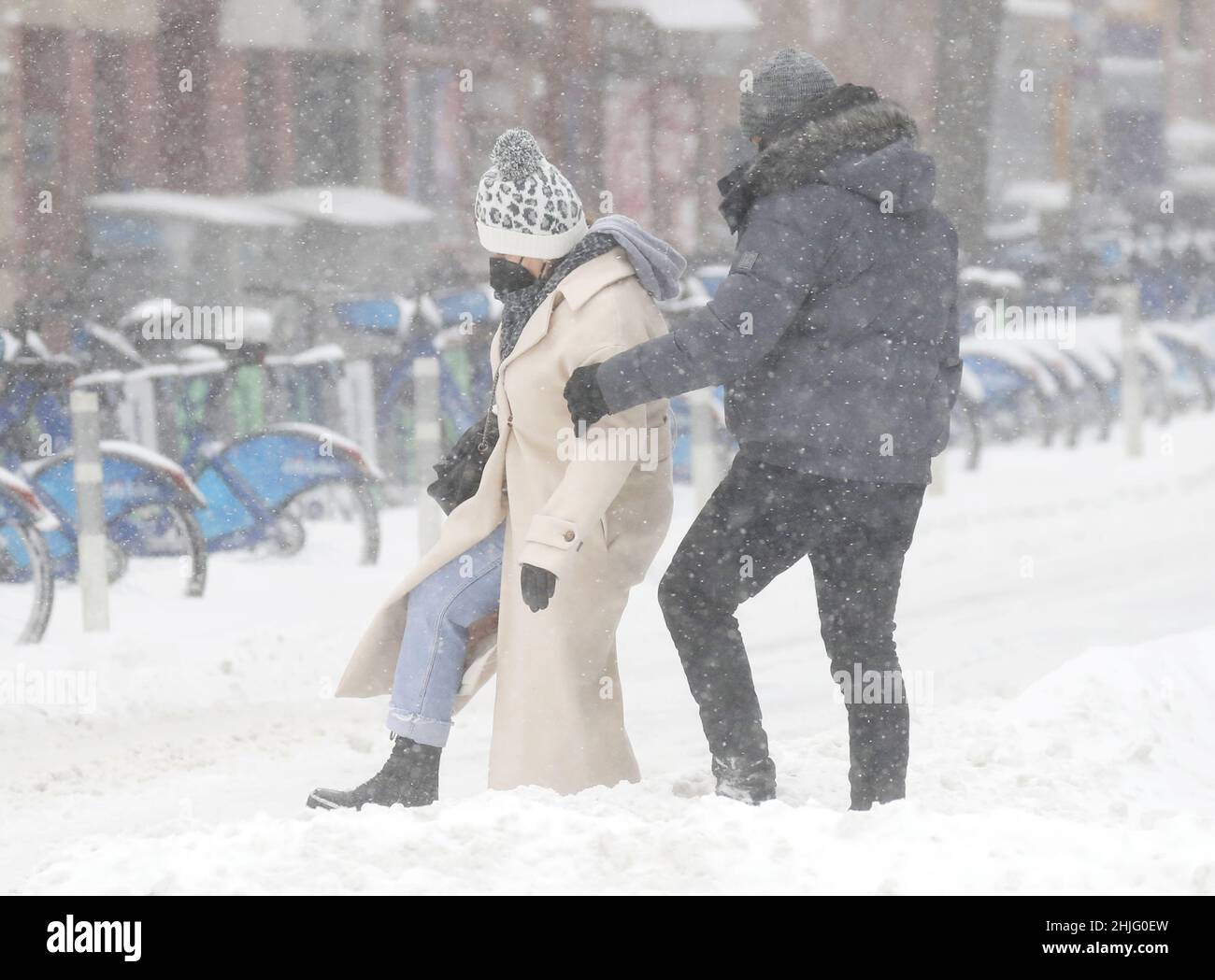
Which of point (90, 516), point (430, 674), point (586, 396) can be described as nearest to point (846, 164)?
point (586, 396)

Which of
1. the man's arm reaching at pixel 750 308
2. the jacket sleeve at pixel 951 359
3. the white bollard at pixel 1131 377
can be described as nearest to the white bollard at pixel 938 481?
the white bollard at pixel 1131 377

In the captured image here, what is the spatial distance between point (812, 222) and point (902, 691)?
1089 mm

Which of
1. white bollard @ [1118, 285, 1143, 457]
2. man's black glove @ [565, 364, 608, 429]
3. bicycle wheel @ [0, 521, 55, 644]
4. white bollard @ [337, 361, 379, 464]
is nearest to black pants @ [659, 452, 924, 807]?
man's black glove @ [565, 364, 608, 429]

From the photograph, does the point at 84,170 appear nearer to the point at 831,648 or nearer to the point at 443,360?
the point at 443,360

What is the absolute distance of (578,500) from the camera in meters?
4.09

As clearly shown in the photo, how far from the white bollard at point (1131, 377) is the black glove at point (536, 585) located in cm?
1040

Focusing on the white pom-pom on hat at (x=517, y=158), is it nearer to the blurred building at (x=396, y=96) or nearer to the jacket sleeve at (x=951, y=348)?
the jacket sleeve at (x=951, y=348)

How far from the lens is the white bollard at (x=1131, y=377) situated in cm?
1363

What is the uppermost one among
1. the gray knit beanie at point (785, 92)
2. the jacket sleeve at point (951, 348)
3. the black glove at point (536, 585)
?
the gray knit beanie at point (785, 92)

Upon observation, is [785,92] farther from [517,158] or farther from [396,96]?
[396,96]

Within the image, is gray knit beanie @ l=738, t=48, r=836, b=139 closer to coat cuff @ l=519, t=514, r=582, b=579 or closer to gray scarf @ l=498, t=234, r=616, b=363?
gray scarf @ l=498, t=234, r=616, b=363

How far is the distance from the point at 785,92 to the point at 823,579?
1087mm

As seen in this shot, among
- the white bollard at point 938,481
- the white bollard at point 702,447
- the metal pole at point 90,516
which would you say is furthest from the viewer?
the white bollard at point 938,481
